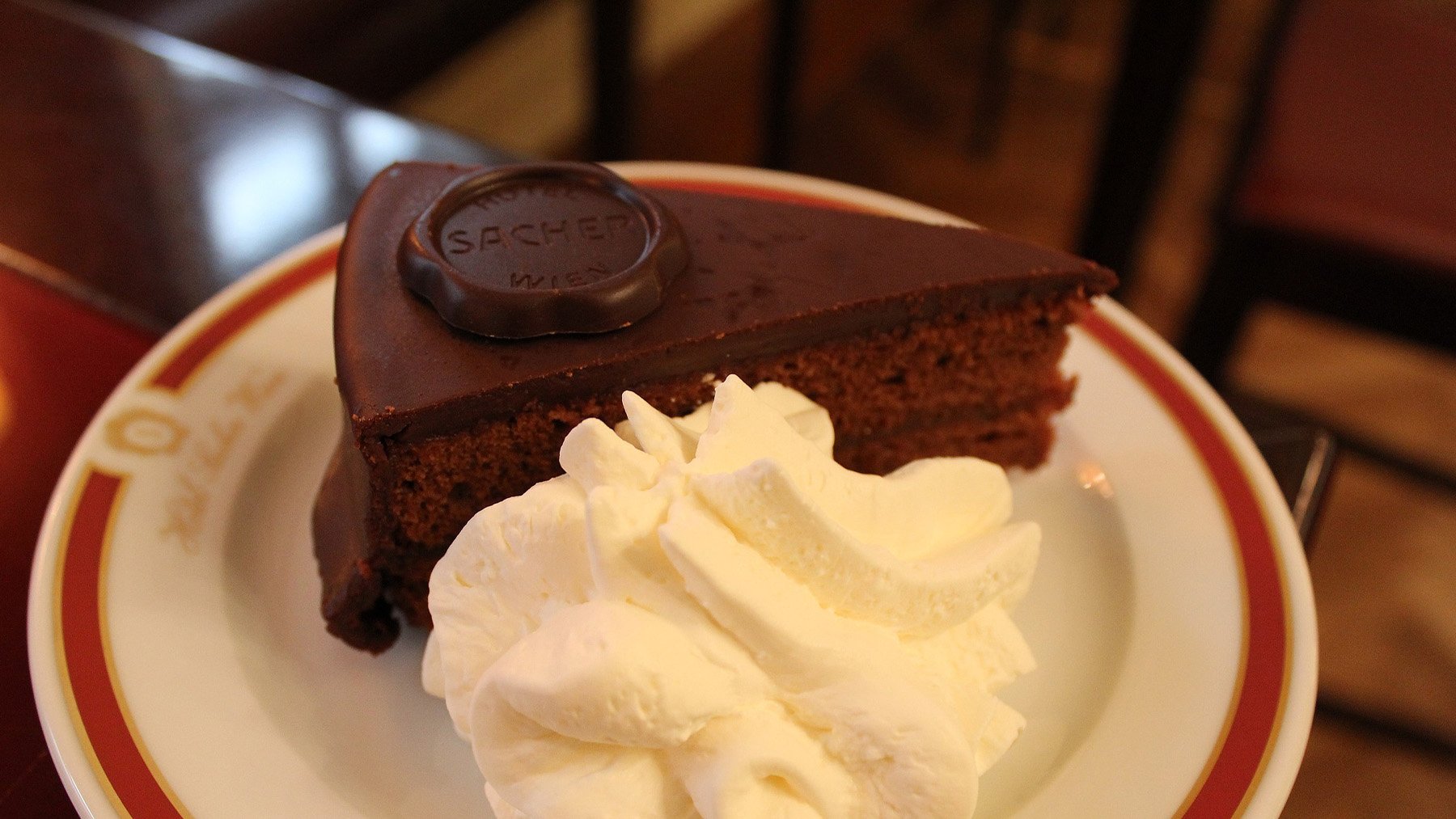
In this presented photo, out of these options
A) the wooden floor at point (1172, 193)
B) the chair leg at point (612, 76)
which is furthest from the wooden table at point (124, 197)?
the wooden floor at point (1172, 193)

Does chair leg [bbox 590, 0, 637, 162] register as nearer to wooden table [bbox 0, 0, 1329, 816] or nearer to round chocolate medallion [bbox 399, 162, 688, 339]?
wooden table [bbox 0, 0, 1329, 816]

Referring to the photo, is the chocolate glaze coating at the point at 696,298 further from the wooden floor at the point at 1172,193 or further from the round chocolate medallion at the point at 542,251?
the wooden floor at the point at 1172,193

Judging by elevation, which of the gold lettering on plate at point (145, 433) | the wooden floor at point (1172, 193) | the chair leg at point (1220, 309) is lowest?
the wooden floor at point (1172, 193)

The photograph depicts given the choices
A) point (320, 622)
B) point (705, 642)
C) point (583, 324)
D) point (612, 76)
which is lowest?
point (320, 622)

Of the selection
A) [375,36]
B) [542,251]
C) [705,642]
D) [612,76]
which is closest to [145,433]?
[542,251]

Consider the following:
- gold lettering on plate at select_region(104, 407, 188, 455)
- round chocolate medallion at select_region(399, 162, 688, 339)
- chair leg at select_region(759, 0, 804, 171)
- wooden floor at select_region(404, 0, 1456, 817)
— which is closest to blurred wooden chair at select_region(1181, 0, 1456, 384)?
wooden floor at select_region(404, 0, 1456, 817)

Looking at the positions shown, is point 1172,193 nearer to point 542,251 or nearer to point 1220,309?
point 1220,309

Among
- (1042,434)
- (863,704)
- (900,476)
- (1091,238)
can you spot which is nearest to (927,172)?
(1091,238)
